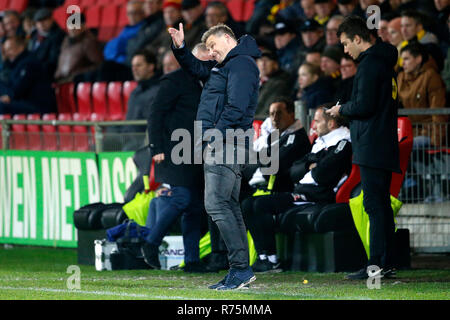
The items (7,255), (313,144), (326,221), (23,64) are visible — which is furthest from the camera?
(23,64)

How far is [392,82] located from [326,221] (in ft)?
5.04

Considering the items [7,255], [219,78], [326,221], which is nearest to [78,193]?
[7,255]

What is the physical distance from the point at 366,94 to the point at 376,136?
0.33m

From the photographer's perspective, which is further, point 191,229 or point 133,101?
point 133,101

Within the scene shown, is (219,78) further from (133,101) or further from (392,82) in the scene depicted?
(133,101)

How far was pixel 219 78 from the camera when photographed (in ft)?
26.2

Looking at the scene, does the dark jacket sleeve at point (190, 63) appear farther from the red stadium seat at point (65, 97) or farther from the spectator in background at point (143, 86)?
the red stadium seat at point (65, 97)

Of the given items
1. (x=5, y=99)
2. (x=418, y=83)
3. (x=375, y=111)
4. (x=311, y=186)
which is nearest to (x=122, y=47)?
(x=5, y=99)

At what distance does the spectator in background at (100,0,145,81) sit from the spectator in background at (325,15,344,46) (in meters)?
4.36

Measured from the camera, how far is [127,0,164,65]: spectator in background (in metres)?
17.1

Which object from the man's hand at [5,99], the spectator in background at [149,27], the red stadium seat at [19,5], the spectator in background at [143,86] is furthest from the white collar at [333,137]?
the red stadium seat at [19,5]

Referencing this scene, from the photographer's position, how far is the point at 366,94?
8375 mm

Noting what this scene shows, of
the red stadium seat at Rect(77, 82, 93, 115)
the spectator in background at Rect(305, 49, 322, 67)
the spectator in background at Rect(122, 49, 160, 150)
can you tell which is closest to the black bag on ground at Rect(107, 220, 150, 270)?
the spectator in background at Rect(122, 49, 160, 150)

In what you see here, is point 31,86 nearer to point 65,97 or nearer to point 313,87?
point 65,97
